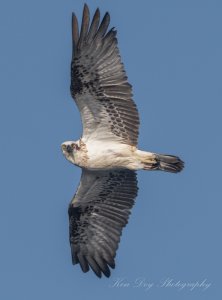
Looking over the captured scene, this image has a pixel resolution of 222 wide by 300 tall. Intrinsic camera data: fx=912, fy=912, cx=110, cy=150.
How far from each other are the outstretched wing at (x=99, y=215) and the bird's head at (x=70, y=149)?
65 centimetres

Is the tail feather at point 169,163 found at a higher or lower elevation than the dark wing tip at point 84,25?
lower

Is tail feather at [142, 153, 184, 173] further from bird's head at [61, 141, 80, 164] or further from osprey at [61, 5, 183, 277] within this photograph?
bird's head at [61, 141, 80, 164]

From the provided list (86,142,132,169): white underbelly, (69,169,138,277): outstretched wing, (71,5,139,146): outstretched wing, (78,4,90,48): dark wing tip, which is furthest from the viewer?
(69,169,138,277): outstretched wing

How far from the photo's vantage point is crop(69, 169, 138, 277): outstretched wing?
52.1 feet

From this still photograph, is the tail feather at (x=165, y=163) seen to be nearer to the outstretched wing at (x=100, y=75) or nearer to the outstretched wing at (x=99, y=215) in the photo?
the outstretched wing at (x=100, y=75)

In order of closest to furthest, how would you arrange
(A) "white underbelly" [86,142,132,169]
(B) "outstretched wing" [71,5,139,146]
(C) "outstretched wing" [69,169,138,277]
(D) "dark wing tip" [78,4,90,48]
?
1. (D) "dark wing tip" [78,4,90,48]
2. (B) "outstretched wing" [71,5,139,146]
3. (A) "white underbelly" [86,142,132,169]
4. (C) "outstretched wing" [69,169,138,277]

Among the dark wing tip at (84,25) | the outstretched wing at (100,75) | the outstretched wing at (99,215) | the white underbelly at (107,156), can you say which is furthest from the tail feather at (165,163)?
the dark wing tip at (84,25)

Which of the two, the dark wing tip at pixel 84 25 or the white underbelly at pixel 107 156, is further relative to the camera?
the white underbelly at pixel 107 156

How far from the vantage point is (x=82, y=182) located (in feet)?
52.5

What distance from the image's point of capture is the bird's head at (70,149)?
15156mm

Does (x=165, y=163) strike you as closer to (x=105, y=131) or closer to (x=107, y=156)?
(x=107, y=156)

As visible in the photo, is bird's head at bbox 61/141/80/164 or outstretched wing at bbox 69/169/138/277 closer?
bird's head at bbox 61/141/80/164

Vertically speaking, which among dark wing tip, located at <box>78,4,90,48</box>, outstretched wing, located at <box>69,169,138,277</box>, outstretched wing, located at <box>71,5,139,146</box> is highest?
dark wing tip, located at <box>78,4,90,48</box>

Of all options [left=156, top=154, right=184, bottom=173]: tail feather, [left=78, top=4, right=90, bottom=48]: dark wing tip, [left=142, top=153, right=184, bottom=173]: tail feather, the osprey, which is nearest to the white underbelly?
the osprey
